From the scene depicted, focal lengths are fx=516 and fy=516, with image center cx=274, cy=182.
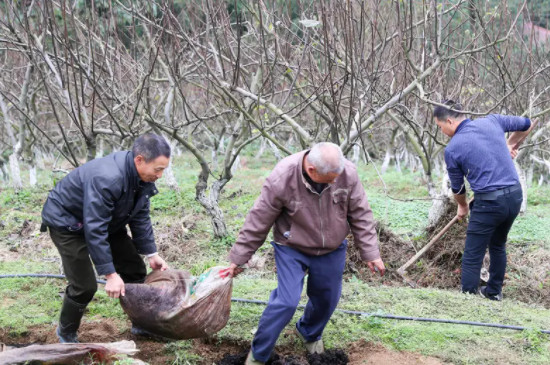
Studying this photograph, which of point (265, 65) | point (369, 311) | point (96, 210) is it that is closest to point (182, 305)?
point (96, 210)

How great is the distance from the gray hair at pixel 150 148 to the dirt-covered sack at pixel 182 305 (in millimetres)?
944

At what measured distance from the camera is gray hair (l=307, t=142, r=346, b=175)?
2.99m

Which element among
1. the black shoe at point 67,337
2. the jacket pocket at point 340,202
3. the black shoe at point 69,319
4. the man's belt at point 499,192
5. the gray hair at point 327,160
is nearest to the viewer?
the gray hair at point 327,160

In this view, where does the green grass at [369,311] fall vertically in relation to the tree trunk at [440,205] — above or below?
below

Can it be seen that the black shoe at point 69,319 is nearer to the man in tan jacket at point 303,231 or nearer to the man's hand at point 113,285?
the man's hand at point 113,285

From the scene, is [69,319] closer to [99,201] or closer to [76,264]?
[76,264]

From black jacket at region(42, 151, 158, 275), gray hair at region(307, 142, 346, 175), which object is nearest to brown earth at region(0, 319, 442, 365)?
black jacket at region(42, 151, 158, 275)

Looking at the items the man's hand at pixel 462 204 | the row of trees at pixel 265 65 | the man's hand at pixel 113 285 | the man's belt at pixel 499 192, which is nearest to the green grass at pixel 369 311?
the man's hand at pixel 113 285

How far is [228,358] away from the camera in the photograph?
141 inches

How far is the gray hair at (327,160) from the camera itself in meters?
2.99

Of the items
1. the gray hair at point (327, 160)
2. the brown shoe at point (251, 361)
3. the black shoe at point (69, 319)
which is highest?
the gray hair at point (327, 160)

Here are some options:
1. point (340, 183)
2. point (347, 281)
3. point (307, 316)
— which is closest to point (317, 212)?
point (340, 183)

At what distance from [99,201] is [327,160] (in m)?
1.41

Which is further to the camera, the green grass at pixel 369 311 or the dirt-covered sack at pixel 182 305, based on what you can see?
the green grass at pixel 369 311
